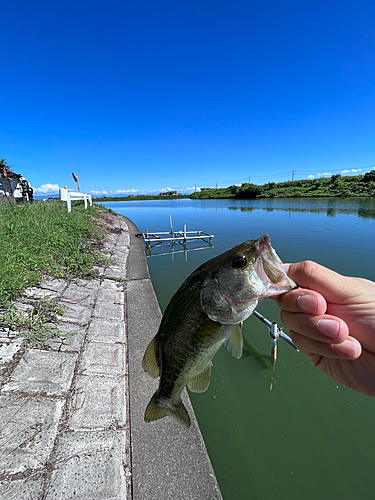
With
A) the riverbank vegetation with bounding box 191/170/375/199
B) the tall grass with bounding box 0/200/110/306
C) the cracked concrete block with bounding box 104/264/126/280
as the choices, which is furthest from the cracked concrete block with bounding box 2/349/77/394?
the riverbank vegetation with bounding box 191/170/375/199

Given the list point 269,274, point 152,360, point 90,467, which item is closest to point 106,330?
point 90,467

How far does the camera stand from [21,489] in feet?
6.03

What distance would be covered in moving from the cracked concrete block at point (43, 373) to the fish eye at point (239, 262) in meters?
2.98

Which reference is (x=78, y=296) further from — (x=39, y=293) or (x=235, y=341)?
(x=235, y=341)

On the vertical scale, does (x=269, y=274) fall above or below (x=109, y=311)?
above

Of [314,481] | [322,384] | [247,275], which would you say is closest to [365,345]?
[247,275]

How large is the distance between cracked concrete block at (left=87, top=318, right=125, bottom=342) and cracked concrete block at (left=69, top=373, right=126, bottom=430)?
0.91 m

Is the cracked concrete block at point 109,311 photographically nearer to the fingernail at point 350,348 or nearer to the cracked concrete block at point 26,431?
the cracked concrete block at point 26,431

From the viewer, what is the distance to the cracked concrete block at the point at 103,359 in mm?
3285

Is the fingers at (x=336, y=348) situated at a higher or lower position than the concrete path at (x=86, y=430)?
higher

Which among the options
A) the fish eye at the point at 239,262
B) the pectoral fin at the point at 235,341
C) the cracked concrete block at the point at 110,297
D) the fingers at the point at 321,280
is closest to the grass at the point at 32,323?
the cracked concrete block at the point at 110,297

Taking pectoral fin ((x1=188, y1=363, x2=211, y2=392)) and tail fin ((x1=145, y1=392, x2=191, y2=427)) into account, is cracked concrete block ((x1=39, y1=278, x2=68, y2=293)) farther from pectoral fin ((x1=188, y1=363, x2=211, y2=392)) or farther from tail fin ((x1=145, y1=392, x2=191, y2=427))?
pectoral fin ((x1=188, y1=363, x2=211, y2=392))

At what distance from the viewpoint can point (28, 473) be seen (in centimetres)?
194

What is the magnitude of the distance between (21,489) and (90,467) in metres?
0.56
